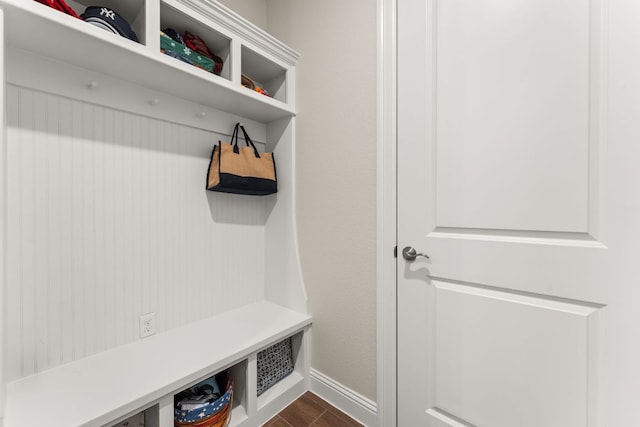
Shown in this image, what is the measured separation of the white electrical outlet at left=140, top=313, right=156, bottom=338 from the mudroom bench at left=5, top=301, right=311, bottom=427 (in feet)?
0.10

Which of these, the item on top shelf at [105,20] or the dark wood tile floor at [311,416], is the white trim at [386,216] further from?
the item on top shelf at [105,20]

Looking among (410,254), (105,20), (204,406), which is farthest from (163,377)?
(105,20)

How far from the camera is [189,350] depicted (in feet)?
4.13

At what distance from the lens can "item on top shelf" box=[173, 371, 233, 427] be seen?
1150 millimetres

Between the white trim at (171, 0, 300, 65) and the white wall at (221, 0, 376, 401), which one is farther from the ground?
the white trim at (171, 0, 300, 65)

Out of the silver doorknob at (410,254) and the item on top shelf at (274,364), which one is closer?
the silver doorknob at (410,254)

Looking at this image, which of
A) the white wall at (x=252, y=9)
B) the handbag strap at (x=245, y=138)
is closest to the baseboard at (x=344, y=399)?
the handbag strap at (x=245, y=138)

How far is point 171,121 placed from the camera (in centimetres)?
144

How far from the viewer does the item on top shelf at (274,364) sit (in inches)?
59.1

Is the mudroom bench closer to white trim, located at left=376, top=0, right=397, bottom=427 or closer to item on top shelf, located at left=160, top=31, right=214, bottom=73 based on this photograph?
white trim, located at left=376, top=0, right=397, bottom=427

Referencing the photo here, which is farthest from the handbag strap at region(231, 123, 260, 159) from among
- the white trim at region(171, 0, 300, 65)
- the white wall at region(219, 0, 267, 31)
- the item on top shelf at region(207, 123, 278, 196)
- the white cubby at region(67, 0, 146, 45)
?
the white wall at region(219, 0, 267, 31)

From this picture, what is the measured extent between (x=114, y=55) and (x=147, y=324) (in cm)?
121

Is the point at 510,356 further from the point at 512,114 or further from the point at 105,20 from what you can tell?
the point at 105,20

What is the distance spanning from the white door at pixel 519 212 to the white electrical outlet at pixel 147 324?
121 cm
